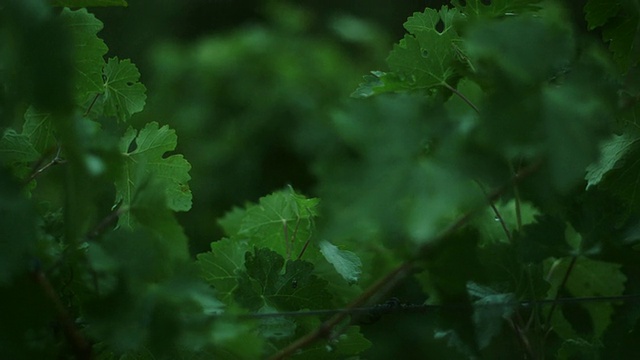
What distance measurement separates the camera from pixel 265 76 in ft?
10.1

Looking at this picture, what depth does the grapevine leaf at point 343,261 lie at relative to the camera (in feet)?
2.56

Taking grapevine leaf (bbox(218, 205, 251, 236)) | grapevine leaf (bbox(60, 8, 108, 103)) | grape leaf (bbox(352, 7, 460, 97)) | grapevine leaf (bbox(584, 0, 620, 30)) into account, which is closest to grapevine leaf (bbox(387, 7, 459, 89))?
grape leaf (bbox(352, 7, 460, 97))

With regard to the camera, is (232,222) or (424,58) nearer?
(424,58)

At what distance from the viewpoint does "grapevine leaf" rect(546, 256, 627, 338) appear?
2.94ft

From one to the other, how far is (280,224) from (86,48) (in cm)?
24

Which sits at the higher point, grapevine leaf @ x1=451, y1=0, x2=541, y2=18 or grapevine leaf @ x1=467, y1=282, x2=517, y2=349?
grapevine leaf @ x1=451, y1=0, x2=541, y2=18

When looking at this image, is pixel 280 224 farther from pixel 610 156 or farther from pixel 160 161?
pixel 610 156

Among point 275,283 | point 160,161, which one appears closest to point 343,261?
point 275,283

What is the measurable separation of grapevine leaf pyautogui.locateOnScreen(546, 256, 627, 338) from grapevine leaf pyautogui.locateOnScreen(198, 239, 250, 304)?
11.0 inches

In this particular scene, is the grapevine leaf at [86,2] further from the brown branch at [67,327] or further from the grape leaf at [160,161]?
the brown branch at [67,327]

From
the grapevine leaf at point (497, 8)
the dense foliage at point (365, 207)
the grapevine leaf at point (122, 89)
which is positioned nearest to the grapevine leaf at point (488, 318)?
the dense foliage at point (365, 207)

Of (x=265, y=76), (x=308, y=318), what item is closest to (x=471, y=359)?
(x=308, y=318)

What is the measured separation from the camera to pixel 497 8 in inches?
29.6

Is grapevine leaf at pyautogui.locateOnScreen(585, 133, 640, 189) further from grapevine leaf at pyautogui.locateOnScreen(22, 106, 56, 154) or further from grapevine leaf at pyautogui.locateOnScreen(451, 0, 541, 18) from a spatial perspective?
grapevine leaf at pyautogui.locateOnScreen(22, 106, 56, 154)
